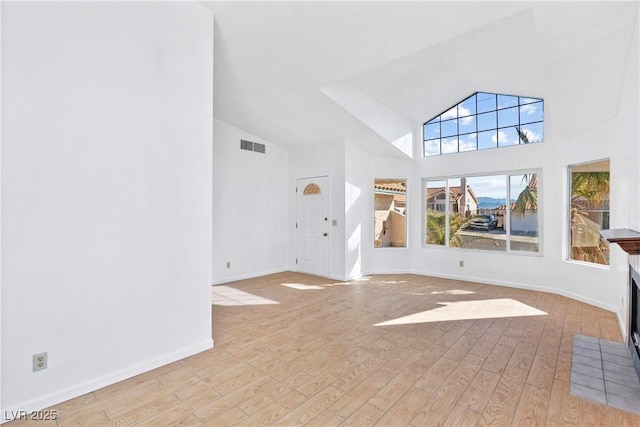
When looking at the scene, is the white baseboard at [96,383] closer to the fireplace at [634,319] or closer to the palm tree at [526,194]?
the fireplace at [634,319]

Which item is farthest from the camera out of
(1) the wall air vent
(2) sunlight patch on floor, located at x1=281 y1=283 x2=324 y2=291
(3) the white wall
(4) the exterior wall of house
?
(4) the exterior wall of house

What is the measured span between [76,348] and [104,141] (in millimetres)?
1479

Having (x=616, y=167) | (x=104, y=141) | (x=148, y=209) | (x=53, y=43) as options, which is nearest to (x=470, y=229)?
(x=616, y=167)

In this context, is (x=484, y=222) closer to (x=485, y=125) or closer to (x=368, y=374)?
(x=485, y=125)

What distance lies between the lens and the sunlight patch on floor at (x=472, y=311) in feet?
12.2

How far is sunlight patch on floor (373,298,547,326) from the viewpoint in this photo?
3.71 metres

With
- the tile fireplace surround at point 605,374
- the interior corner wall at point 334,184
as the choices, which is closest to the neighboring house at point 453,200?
the interior corner wall at point 334,184

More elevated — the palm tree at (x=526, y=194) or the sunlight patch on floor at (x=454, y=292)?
the palm tree at (x=526, y=194)

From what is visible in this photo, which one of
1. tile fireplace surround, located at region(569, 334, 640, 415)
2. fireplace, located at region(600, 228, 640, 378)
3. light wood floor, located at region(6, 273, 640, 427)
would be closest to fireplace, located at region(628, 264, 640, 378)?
fireplace, located at region(600, 228, 640, 378)

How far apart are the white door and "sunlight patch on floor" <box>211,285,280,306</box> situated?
66.9 inches

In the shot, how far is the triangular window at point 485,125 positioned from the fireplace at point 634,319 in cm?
311

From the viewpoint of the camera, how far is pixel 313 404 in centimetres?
208

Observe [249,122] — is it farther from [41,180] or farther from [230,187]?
[41,180]

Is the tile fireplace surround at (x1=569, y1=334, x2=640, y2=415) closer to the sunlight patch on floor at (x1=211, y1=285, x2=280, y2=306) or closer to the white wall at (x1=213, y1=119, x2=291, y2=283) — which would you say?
the sunlight patch on floor at (x1=211, y1=285, x2=280, y2=306)
